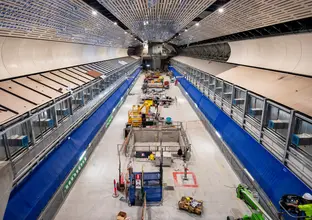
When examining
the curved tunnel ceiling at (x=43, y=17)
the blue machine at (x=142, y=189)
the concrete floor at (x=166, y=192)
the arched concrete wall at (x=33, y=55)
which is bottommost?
the concrete floor at (x=166, y=192)

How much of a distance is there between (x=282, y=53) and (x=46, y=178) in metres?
7.88

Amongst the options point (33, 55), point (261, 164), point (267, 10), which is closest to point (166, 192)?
point (261, 164)

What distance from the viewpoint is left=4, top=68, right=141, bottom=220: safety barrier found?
12.7ft

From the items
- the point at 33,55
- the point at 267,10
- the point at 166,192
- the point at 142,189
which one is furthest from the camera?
the point at 33,55

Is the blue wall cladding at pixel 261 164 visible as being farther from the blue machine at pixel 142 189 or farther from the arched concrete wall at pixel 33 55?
the arched concrete wall at pixel 33 55

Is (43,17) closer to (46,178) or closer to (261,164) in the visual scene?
(46,178)

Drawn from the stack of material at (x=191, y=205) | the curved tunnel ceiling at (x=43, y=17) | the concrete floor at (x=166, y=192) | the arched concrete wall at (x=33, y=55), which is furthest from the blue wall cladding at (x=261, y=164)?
the arched concrete wall at (x=33, y=55)

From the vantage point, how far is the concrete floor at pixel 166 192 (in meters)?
5.50

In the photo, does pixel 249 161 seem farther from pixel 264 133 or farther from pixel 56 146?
pixel 56 146

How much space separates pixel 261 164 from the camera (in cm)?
548

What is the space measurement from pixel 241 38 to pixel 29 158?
34.0ft

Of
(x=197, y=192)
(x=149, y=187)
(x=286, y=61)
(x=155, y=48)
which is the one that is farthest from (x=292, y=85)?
(x=155, y=48)

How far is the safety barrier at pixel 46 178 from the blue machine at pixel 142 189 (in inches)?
72.5

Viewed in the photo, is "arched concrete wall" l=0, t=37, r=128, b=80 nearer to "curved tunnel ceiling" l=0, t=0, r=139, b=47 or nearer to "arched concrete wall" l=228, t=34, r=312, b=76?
"curved tunnel ceiling" l=0, t=0, r=139, b=47
